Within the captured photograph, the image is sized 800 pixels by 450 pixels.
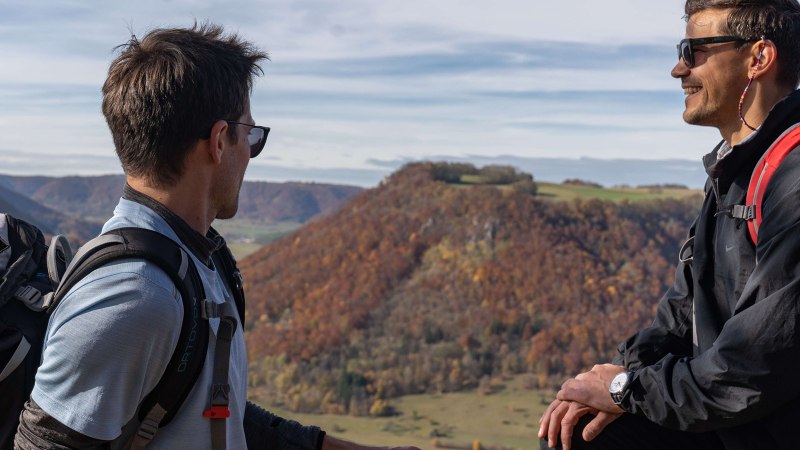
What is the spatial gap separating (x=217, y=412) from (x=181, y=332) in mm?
285

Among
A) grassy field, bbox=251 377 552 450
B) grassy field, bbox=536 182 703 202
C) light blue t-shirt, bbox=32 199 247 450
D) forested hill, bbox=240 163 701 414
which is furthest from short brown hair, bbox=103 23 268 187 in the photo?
grassy field, bbox=536 182 703 202

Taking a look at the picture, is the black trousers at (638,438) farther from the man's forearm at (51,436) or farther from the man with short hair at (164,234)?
the man's forearm at (51,436)

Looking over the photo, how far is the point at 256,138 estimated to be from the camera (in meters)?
2.98

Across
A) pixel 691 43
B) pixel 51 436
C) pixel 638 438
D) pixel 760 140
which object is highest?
pixel 691 43

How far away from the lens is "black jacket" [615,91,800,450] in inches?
113

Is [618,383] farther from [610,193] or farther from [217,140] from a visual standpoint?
[610,193]

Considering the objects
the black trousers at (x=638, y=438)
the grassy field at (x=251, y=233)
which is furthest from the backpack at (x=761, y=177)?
the grassy field at (x=251, y=233)

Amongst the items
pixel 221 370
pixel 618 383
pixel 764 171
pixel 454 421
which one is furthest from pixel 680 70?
pixel 454 421

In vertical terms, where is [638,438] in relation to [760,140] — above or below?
below

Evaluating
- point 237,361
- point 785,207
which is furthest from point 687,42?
point 237,361

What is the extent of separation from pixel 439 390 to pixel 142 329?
158 feet

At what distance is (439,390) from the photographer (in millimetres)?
49625

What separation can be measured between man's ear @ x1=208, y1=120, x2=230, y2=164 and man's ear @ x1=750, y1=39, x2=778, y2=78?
6.60 feet

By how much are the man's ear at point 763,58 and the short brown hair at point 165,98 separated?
1.97 m
